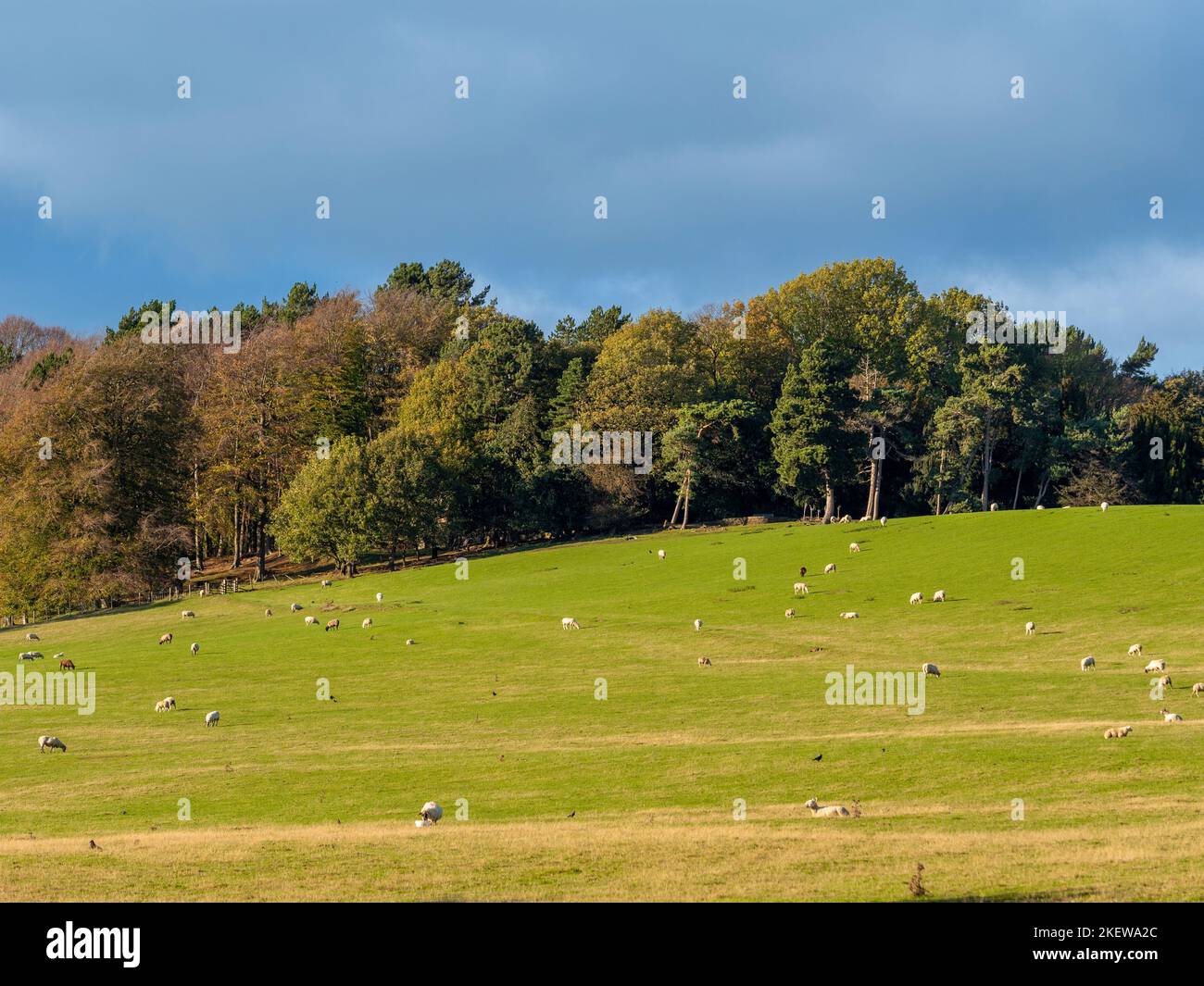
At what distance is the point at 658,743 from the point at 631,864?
17.2 m

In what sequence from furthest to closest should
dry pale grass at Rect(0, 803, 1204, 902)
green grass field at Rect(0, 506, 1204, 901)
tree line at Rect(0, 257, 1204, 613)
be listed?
tree line at Rect(0, 257, 1204, 613), green grass field at Rect(0, 506, 1204, 901), dry pale grass at Rect(0, 803, 1204, 902)

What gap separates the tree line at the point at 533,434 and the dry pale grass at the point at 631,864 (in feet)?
278

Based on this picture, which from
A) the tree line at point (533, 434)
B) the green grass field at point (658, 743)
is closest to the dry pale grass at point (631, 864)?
the green grass field at point (658, 743)

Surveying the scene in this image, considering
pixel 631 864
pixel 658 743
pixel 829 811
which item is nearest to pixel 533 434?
pixel 658 743

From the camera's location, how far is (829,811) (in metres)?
26.8

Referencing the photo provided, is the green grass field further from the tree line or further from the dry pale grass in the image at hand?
the tree line

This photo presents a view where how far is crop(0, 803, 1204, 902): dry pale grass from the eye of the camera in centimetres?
1875

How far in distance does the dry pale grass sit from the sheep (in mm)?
682

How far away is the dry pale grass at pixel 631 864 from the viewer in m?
18.8

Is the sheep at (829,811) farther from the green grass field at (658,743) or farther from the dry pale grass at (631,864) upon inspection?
the green grass field at (658,743)

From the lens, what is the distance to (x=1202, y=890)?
1753cm

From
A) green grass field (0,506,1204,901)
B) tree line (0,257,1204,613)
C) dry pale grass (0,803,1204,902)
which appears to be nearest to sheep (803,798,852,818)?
dry pale grass (0,803,1204,902)

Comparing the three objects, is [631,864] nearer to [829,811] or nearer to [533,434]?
[829,811]

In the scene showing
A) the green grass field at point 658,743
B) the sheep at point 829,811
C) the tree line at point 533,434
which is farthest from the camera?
the tree line at point 533,434
